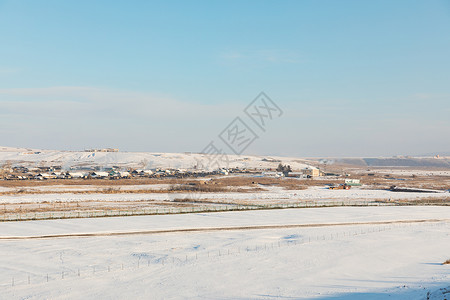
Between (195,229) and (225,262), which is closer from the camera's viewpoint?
(225,262)

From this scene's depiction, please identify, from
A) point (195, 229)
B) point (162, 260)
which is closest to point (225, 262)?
point (162, 260)

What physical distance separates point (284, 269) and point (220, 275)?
3157 mm

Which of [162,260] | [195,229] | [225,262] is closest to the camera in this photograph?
[225,262]

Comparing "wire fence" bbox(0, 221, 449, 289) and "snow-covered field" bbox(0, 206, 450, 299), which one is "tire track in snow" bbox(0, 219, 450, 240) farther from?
"wire fence" bbox(0, 221, 449, 289)

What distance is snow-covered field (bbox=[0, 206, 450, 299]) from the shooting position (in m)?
15.9

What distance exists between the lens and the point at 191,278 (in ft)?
58.0

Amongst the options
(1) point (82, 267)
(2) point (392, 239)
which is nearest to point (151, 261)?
(1) point (82, 267)

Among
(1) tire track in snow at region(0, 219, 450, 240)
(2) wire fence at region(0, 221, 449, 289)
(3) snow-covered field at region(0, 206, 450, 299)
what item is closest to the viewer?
(3) snow-covered field at region(0, 206, 450, 299)

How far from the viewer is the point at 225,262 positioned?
66.5 feet

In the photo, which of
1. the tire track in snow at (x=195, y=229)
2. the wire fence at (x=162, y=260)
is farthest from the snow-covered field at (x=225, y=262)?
the tire track in snow at (x=195, y=229)

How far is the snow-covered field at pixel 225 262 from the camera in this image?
52.2 feet

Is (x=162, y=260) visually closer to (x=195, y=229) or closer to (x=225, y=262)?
(x=225, y=262)

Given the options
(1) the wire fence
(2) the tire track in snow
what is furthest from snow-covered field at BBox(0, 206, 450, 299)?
(2) the tire track in snow

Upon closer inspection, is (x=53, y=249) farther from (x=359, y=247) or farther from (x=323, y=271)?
(x=359, y=247)
